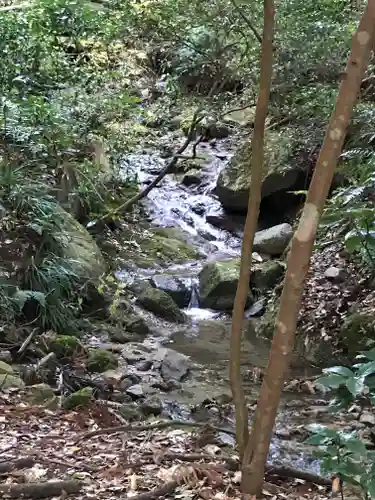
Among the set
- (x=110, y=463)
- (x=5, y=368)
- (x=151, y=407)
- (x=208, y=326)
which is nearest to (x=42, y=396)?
(x=5, y=368)

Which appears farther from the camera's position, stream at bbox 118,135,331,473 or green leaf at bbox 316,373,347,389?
stream at bbox 118,135,331,473

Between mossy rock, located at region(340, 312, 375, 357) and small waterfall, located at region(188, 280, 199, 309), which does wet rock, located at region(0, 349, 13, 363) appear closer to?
mossy rock, located at region(340, 312, 375, 357)

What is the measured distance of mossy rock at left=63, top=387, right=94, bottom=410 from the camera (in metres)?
4.10

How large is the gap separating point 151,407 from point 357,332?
2.09m

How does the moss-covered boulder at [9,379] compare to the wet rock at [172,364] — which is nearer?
the moss-covered boulder at [9,379]

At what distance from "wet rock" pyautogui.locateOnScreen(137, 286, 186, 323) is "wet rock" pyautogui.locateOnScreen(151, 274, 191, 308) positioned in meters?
0.39

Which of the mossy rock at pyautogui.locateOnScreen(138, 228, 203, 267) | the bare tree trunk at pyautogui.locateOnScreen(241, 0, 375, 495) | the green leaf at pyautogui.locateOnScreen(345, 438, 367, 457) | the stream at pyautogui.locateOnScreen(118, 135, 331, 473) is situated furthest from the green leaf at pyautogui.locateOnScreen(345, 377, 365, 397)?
the mossy rock at pyautogui.locateOnScreen(138, 228, 203, 267)

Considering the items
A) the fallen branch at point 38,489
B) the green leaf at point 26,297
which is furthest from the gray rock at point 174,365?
the fallen branch at point 38,489

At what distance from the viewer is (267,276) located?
7.57 m

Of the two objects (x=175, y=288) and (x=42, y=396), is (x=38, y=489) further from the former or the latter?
(x=175, y=288)

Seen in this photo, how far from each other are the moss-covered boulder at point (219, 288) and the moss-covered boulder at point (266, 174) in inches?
80.4

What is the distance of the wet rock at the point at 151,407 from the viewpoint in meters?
4.36

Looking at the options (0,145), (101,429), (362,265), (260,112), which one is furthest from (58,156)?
(260,112)

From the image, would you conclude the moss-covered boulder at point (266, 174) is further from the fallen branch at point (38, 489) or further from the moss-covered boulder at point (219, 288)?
the fallen branch at point (38, 489)
